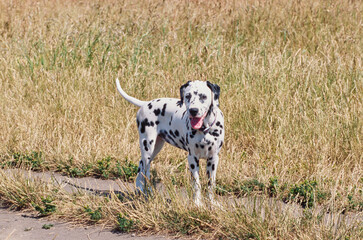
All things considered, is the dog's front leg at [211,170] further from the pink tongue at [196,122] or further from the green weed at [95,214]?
the green weed at [95,214]

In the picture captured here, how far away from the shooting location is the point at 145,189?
508cm

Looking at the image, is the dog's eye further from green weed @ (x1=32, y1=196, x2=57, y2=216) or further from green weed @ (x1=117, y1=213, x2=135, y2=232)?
green weed @ (x1=32, y1=196, x2=57, y2=216)

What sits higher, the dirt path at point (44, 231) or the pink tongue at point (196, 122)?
the pink tongue at point (196, 122)

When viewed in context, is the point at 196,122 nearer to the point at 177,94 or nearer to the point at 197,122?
the point at 197,122

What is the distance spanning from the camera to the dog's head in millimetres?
4406

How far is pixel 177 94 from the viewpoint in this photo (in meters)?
7.57

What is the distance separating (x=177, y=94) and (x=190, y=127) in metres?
2.89

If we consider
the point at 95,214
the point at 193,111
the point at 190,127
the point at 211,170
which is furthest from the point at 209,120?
the point at 95,214

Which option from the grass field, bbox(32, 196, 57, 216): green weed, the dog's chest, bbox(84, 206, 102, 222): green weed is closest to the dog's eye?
the dog's chest

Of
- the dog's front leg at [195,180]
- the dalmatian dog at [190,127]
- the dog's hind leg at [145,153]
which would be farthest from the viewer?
the dog's hind leg at [145,153]

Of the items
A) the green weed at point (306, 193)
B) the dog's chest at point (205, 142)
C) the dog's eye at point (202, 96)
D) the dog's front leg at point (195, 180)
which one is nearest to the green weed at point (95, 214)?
the dog's front leg at point (195, 180)

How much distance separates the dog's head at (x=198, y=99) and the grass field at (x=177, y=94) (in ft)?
2.30

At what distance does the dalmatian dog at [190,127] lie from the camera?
4.50m

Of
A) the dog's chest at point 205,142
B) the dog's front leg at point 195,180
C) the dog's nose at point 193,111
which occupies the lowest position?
the dog's front leg at point 195,180
